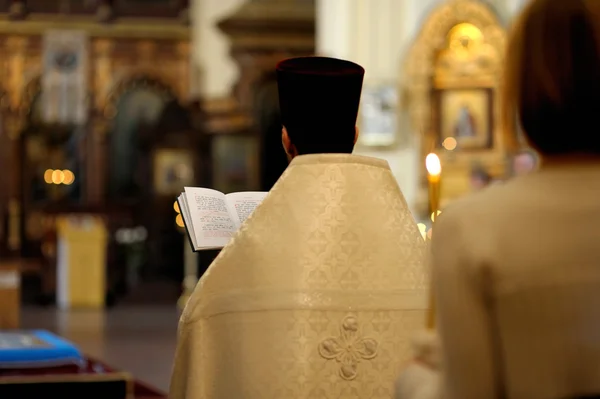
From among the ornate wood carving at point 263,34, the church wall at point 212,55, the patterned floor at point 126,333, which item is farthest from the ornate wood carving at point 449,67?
the church wall at point 212,55

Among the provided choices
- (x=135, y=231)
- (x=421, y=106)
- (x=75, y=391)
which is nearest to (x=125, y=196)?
(x=135, y=231)

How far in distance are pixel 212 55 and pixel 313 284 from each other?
629 inches

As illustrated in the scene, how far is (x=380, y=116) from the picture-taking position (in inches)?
489

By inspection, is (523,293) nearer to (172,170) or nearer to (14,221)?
(172,170)

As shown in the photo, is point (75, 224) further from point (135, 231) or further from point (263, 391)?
point (263, 391)

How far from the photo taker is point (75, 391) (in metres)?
5.42

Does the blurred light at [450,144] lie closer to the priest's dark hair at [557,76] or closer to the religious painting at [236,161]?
the religious painting at [236,161]

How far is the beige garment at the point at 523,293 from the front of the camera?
167cm

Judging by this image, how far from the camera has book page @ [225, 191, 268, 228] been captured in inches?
124

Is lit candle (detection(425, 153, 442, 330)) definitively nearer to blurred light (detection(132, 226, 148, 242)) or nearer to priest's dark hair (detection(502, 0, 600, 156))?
priest's dark hair (detection(502, 0, 600, 156))

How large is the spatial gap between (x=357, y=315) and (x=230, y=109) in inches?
602

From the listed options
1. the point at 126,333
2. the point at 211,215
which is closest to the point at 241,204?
the point at 211,215

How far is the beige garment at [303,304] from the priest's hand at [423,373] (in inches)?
38.5

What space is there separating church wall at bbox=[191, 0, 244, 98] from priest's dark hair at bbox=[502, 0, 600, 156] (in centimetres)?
1651
